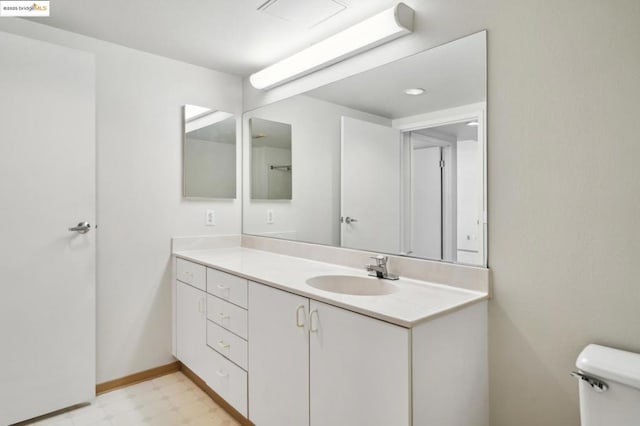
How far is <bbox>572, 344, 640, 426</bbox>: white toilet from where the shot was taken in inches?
39.0

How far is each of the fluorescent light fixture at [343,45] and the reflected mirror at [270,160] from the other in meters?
0.31

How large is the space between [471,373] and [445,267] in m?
0.43

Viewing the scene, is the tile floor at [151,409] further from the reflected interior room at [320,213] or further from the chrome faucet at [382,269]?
the chrome faucet at [382,269]

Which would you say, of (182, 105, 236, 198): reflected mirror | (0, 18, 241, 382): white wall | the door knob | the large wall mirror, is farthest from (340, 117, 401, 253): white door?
the door knob

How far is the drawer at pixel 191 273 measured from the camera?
7.06 feet

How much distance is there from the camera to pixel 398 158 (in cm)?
181

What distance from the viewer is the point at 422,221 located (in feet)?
5.61

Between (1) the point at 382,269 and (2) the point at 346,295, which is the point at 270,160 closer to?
(1) the point at 382,269

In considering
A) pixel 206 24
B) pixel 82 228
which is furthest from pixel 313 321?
pixel 206 24

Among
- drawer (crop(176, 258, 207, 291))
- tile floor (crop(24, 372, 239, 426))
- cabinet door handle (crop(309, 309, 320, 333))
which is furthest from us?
drawer (crop(176, 258, 207, 291))

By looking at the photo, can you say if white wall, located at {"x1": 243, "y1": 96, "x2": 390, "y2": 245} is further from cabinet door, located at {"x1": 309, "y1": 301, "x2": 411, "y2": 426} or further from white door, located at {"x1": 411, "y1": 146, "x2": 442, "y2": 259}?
cabinet door, located at {"x1": 309, "y1": 301, "x2": 411, "y2": 426}

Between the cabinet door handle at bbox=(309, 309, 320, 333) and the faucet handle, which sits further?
the faucet handle

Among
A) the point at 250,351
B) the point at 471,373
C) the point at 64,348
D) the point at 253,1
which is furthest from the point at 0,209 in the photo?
the point at 471,373

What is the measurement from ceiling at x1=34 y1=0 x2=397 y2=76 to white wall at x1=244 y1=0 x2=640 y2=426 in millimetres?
701
